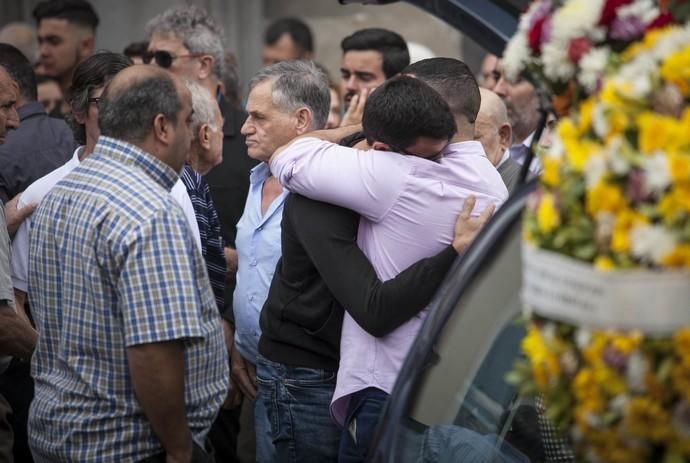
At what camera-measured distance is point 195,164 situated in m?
5.30

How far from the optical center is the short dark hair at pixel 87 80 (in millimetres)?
4895

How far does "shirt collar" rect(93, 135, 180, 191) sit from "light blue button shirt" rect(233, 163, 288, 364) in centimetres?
113

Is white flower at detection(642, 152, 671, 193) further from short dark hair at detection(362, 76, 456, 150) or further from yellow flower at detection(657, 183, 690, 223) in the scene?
short dark hair at detection(362, 76, 456, 150)

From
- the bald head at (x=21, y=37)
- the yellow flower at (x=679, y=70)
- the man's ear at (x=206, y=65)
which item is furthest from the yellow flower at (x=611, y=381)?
the bald head at (x=21, y=37)

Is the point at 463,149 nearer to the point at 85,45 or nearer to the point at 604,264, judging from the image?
the point at 604,264

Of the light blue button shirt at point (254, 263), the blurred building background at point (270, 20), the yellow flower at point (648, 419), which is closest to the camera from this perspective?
the yellow flower at point (648, 419)

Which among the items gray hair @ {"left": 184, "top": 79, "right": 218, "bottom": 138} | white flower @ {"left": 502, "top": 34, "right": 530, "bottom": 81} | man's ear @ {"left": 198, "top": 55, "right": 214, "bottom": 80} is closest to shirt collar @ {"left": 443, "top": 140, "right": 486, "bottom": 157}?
white flower @ {"left": 502, "top": 34, "right": 530, "bottom": 81}

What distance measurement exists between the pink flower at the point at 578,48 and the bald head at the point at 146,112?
1.55m

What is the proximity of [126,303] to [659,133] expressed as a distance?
1.76 m

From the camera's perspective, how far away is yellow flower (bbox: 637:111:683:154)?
6.94 ft

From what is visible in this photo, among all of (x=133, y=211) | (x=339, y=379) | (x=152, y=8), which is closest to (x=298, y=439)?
(x=339, y=379)

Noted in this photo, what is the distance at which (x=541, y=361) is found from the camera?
7.69 ft

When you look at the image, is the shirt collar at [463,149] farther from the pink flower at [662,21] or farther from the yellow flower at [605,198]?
the yellow flower at [605,198]

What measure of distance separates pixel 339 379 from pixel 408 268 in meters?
0.43
